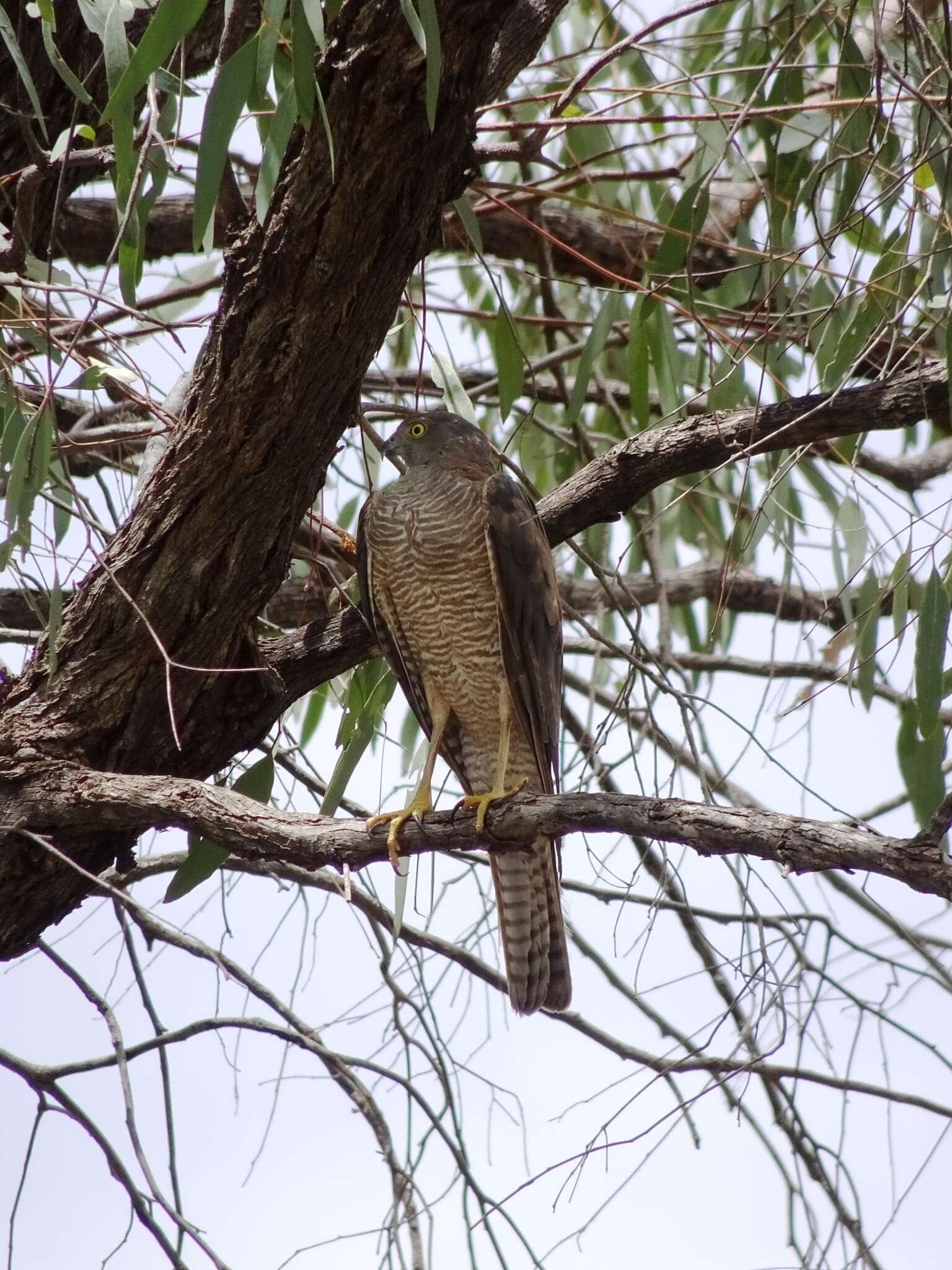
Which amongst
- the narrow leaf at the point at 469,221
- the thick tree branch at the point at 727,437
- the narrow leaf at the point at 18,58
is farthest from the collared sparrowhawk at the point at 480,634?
the narrow leaf at the point at 18,58

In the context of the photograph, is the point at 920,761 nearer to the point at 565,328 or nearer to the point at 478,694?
the point at 478,694

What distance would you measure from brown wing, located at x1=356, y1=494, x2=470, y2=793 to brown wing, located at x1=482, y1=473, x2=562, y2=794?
0.31 meters

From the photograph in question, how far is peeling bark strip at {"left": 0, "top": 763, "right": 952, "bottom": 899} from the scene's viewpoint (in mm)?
Answer: 2076

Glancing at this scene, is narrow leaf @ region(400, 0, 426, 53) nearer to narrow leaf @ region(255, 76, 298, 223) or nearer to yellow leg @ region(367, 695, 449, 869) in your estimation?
narrow leaf @ region(255, 76, 298, 223)

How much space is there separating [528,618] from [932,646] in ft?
4.58

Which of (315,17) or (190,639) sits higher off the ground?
(315,17)

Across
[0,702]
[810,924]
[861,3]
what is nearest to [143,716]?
[0,702]

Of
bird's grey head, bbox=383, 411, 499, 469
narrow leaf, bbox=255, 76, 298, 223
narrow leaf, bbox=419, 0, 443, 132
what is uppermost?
bird's grey head, bbox=383, 411, 499, 469

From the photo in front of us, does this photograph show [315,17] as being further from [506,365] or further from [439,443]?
[439,443]

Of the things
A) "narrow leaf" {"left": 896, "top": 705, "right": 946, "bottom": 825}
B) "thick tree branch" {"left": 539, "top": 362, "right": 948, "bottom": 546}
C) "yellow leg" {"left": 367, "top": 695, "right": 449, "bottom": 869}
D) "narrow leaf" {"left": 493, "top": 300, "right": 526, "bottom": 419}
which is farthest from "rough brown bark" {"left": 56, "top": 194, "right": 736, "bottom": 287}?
"narrow leaf" {"left": 896, "top": 705, "right": 946, "bottom": 825}

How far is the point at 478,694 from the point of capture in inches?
153

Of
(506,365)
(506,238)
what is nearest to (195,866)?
(506,365)

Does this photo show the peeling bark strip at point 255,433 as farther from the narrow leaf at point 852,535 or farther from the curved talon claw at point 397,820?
the narrow leaf at point 852,535

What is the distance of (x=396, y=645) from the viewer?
12.5 ft
